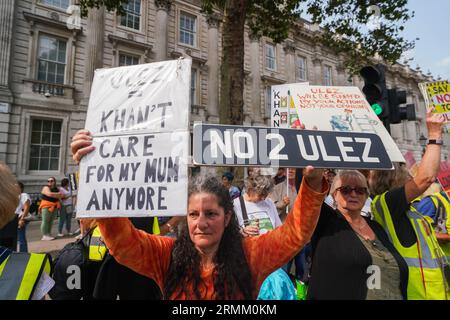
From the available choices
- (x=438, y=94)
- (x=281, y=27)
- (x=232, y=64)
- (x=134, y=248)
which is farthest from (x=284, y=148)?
(x=281, y=27)

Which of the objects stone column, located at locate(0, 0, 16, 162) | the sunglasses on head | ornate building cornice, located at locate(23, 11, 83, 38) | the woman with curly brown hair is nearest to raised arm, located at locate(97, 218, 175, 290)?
the woman with curly brown hair

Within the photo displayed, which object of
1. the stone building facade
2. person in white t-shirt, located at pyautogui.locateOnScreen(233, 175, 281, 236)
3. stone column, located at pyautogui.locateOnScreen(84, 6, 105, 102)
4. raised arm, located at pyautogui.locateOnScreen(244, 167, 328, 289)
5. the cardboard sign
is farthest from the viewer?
stone column, located at pyautogui.locateOnScreen(84, 6, 105, 102)

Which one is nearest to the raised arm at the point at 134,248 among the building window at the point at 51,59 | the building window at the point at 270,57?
the building window at the point at 51,59

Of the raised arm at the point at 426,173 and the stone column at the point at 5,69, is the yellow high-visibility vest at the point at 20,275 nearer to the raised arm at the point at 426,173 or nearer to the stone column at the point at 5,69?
the raised arm at the point at 426,173

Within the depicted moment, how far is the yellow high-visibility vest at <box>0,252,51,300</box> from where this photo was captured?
1347mm

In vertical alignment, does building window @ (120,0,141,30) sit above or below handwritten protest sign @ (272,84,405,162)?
above

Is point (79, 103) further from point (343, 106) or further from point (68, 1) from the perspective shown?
point (343, 106)

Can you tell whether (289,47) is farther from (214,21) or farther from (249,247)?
(249,247)

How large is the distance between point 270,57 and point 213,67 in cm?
578

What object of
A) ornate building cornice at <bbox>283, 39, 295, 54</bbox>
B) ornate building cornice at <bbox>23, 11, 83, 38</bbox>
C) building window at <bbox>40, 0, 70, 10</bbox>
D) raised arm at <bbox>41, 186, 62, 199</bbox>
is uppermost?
ornate building cornice at <bbox>283, 39, 295, 54</bbox>

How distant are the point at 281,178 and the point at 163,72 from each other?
467cm

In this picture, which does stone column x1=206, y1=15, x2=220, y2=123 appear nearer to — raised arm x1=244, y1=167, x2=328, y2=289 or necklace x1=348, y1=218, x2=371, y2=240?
necklace x1=348, y1=218, x2=371, y2=240

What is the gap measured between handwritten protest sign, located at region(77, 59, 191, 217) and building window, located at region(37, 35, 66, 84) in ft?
44.8
